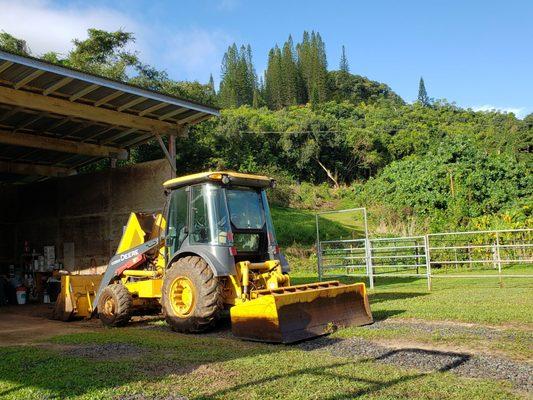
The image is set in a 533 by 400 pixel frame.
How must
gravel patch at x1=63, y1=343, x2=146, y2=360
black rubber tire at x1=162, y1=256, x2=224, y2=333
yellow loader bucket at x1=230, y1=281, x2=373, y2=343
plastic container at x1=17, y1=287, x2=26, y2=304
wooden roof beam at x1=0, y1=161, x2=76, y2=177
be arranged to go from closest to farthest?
gravel patch at x1=63, y1=343, x2=146, y2=360
yellow loader bucket at x1=230, y1=281, x2=373, y2=343
black rubber tire at x1=162, y1=256, x2=224, y2=333
plastic container at x1=17, y1=287, x2=26, y2=304
wooden roof beam at x1=0, y1=161, x2=76, y2=177

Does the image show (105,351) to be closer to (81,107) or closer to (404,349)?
(404,349)

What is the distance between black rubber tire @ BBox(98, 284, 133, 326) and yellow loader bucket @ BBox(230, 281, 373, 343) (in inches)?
96.6

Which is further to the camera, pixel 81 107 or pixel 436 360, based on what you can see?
pixel 81 107

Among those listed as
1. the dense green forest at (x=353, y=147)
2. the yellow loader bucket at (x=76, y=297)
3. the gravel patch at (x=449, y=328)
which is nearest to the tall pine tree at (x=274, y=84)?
the dense green forest at (x=353, y=147)

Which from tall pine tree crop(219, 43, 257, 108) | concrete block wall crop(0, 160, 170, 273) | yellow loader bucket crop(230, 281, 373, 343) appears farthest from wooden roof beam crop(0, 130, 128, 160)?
tall pine tree crop(219, 43, 257, 108)

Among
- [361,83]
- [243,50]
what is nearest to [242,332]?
[361,83]

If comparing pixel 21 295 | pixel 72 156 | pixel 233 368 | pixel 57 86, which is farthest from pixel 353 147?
pixel 233 368

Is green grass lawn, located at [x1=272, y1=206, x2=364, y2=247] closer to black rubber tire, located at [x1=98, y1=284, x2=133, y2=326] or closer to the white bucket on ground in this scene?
the white bucket on ground

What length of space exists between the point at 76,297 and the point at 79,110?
14.0 ft

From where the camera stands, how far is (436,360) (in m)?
5.33

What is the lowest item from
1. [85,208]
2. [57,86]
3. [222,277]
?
[222,277]

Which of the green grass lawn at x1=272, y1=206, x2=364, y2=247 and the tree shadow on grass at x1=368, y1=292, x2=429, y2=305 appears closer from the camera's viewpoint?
the tree shadow on grass at x1=368, y1=292, x2=429, y2=305

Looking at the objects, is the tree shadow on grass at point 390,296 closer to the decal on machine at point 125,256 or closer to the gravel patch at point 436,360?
the gravel patch at point 436,360

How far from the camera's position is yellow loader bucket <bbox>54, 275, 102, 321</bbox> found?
10070 mm
